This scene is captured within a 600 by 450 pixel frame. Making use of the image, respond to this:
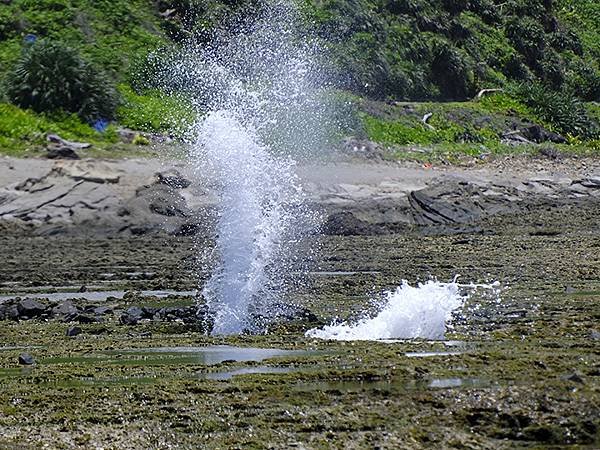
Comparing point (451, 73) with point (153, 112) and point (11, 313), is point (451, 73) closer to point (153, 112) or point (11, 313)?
point (153, 112)

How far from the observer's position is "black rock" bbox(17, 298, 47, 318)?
52.3 feet

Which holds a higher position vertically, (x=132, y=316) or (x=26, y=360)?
(x=26, y=360)

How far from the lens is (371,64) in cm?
3881

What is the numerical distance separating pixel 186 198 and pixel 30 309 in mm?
11197

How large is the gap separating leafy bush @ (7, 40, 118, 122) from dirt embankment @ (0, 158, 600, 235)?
10.5 ft

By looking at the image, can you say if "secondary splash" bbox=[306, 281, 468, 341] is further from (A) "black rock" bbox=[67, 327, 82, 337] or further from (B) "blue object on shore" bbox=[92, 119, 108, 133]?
(B) "blue object on shore" bbox=[92, 119, 108, 133]

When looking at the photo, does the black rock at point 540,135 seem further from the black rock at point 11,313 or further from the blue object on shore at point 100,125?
the black rock at point 11,313

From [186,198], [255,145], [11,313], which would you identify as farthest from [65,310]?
[186,198]

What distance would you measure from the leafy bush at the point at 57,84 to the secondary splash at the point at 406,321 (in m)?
18.0

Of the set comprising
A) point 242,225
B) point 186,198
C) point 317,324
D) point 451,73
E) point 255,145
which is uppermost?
point 255,145

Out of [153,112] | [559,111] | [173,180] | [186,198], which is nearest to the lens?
[186,198]

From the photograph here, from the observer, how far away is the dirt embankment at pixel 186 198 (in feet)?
85.9

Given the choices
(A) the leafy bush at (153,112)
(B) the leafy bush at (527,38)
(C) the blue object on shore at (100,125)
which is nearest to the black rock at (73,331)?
(C) the blue object on shore at (100,125)

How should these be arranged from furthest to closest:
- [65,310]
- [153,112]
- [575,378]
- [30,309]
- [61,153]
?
[153,112] → [61,153] → [65,310] → [30,309] → [575,378]
